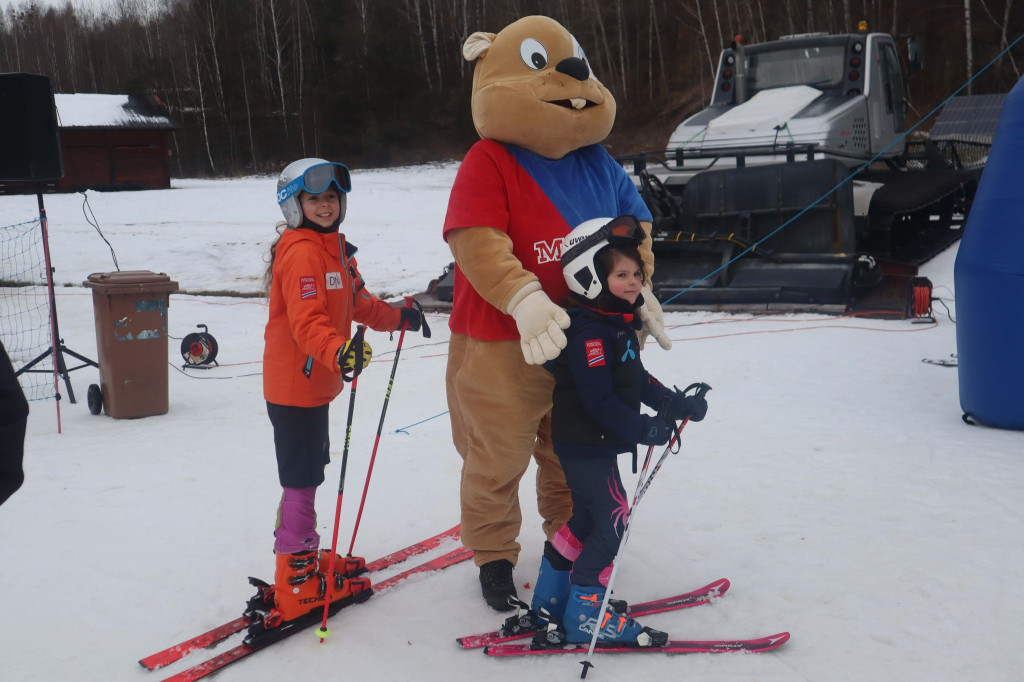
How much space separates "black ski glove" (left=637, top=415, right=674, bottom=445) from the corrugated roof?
28.0 m

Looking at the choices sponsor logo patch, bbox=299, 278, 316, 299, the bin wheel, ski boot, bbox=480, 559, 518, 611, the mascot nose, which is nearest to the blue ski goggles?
sponsor logo patch, bbox=299, 278, 316, 299

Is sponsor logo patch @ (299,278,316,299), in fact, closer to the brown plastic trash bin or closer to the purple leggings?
the purple leggings

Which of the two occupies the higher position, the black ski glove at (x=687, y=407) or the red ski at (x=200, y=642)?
the black ski glove at (x=687, y=407)

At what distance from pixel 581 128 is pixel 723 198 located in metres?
6.33

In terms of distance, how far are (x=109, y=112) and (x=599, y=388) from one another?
2946 cm

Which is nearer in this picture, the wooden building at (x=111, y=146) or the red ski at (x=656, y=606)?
the red ski at (x=656, y=606)

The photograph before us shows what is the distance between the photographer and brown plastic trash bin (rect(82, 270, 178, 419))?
5617 millimetres

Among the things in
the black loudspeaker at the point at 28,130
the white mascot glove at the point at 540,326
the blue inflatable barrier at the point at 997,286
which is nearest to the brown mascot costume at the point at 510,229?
the white mascot glove at the point at 540,326

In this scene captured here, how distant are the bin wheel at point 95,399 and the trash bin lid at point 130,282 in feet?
2.33

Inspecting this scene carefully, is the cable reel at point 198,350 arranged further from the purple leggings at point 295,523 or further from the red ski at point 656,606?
the red ski at point 656,606

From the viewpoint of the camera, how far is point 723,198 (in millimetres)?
8859

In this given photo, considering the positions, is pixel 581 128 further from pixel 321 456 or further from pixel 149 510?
pixel 149 510

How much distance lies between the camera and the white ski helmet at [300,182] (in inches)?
114

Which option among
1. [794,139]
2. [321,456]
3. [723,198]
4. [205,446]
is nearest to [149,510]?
[205,446]
